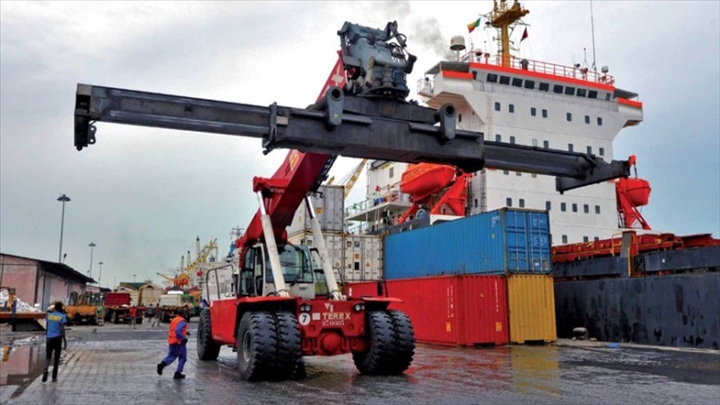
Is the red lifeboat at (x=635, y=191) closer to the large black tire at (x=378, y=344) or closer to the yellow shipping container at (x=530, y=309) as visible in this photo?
the yellow shipping container at (x=530, y=309)

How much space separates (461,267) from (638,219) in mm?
20402

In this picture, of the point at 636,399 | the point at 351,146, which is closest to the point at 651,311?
the point at 636,399

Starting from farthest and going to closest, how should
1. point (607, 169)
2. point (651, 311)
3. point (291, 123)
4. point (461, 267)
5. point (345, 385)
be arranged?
point (461, 267) < point (651, 311) < point (345, 385) < point (607, 169) < point (291, 123)

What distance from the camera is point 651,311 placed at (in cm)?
1898

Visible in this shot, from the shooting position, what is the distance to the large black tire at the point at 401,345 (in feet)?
36.8

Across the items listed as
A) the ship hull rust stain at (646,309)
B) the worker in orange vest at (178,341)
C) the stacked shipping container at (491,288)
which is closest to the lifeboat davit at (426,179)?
the stacked shipping container at (491,288)

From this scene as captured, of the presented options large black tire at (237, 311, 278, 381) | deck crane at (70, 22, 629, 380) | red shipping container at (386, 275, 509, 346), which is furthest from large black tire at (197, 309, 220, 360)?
red shipping container at (386, 275, 509, 346)

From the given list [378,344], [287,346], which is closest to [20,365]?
[287,346]

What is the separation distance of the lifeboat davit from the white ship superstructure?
1.89 m

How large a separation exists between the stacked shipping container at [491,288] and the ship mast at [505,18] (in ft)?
69.0

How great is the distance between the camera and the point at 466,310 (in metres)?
19.8

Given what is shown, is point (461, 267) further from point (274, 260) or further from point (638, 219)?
point (638, 219)

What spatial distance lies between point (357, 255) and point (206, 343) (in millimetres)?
→ 14467

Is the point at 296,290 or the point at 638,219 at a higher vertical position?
the point at 638,219
